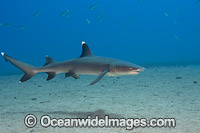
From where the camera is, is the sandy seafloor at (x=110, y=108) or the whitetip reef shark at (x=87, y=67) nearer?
the sandy seafloor at (x=110, y=108)

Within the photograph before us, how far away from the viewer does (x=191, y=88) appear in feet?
25.8

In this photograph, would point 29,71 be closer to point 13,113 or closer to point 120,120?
point 13,113

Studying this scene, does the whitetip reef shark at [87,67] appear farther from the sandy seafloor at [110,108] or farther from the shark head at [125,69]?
the sandy seafloor at [110,108]

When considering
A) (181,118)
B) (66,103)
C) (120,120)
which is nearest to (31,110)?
(66,103)

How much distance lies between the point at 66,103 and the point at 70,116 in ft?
5.07

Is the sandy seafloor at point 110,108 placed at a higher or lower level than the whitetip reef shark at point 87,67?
lower

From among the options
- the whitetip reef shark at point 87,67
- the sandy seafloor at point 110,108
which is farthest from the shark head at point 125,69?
the sandy seafloor at point 110,108

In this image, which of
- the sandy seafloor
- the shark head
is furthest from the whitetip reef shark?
the sandy seafloor

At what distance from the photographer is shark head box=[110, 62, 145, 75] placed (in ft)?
13.3

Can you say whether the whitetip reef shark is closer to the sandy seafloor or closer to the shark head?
the shark head

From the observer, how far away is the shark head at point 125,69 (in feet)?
13.3

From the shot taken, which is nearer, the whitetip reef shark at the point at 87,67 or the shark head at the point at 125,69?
the shark head at the point at 125,69

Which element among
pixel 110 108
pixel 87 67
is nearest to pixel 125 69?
pixel 87 67

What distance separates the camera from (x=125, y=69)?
4145 millimetres
